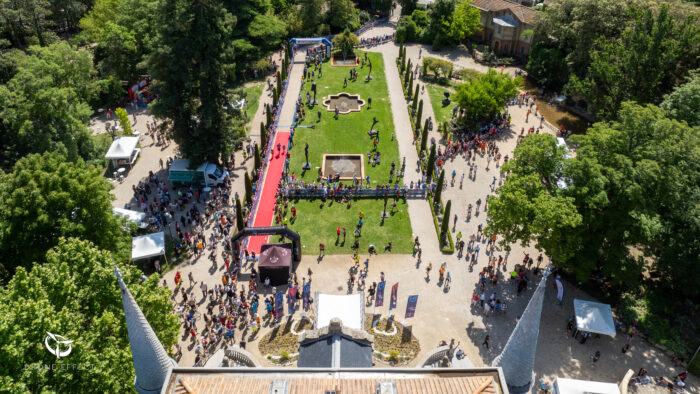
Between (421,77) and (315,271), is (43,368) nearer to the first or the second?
(315,271)

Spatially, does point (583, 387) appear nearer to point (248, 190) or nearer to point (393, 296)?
point (393, 296)

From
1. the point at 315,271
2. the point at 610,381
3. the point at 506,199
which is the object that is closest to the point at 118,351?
the point at 315,271

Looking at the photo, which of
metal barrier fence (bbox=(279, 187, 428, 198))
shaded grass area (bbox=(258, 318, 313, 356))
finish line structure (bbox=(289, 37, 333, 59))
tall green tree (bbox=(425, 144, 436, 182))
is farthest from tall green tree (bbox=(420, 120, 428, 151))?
finish line structure (bbox=(289, 37, 333, 59))

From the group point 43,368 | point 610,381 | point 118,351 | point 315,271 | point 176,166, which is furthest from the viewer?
point 176,166

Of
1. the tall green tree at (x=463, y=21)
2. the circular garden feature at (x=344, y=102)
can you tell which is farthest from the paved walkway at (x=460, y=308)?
the tall green tree at (x=463, y=21)

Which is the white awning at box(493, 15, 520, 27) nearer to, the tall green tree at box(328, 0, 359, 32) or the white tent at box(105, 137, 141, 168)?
the tall green tree at box(328, 0, 359, 32)

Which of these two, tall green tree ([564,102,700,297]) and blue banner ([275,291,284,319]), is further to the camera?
blue banner ([275,291,284,319])

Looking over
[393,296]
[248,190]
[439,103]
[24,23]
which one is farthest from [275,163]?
[24,23]
